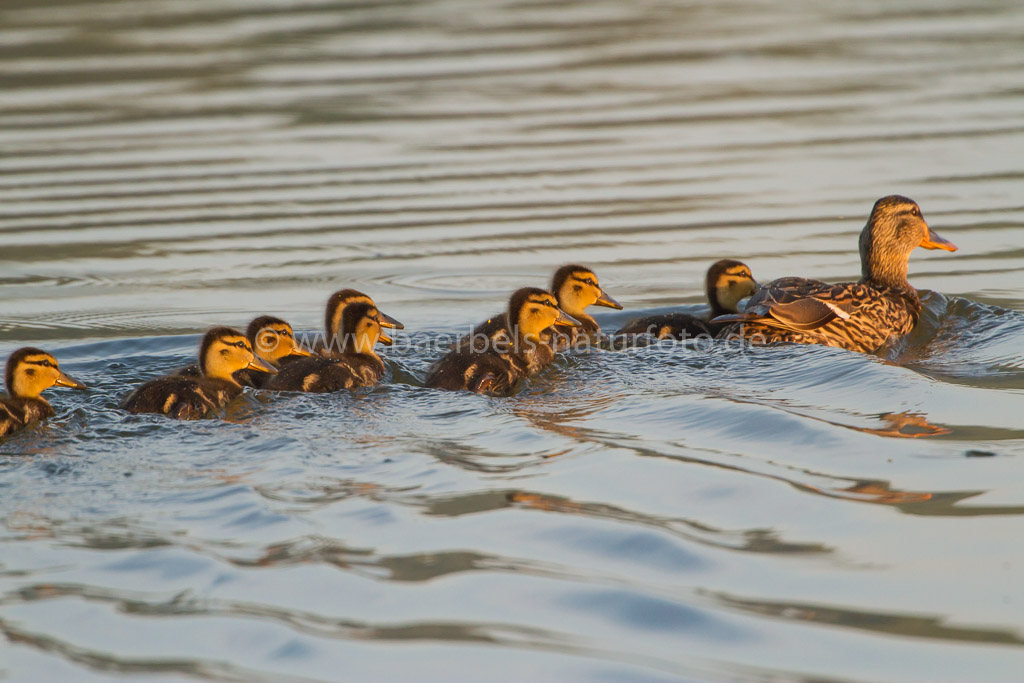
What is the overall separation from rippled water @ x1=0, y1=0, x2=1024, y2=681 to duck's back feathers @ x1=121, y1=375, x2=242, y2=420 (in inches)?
4.1

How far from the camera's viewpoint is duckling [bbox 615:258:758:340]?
6195 mm

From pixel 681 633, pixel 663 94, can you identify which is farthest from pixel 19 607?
pixel 663 94

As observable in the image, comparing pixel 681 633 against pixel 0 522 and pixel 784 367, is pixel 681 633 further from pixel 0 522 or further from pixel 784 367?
pixel 784 367

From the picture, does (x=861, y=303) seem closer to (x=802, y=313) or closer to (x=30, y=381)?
(x=802, y=313)

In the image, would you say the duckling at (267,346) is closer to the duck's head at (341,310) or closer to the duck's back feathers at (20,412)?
the duck's head at (341,310)

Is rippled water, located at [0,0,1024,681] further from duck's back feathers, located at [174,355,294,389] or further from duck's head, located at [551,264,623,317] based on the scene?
duck's head, located at [551,264,623,317]

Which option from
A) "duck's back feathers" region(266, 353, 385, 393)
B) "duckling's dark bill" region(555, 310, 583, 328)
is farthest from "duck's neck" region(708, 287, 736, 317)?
"duck's back feathers" region(266, 353, 385, 393)

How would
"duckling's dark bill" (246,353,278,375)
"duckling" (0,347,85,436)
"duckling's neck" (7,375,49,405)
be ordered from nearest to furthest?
"duckling" (0,347,85,436)
"duckling's neck" (7,375,49,405)
"duckling's dark bill" (246,353,278,375)

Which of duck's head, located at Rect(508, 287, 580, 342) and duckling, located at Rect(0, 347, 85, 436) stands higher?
duck's head, located at Rect(508, 287, 580, 342)

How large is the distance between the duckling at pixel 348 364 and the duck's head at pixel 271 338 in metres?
0.22

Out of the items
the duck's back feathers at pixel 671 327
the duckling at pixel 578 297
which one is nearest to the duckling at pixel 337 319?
the duckling at pixel 578 297

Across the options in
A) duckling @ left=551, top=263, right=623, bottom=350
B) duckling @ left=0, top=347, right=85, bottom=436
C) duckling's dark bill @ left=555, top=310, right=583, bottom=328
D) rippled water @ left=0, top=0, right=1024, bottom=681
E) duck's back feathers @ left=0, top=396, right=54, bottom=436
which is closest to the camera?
rippled water @ left=0, top=0, right=1024, bottom=681

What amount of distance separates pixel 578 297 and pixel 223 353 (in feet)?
6.24

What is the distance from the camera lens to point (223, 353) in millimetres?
5586
